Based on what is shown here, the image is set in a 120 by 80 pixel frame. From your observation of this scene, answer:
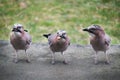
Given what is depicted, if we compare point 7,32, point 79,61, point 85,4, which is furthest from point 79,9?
point 79,61

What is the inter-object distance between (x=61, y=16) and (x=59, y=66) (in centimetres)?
295

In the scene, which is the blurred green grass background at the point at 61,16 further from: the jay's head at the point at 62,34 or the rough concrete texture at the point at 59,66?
the jay's head at the point at 62,34

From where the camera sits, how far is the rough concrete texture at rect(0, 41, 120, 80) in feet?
10.3

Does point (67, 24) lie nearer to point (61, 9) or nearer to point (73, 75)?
point (61, 9)

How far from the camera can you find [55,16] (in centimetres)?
620

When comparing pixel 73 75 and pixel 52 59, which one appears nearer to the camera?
pixel 73 75

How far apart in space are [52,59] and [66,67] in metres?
0.19

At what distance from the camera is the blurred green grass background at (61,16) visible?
5.70m

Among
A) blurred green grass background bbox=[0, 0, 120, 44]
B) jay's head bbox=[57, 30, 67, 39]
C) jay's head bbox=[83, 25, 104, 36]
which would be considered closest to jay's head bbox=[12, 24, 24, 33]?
jay's head bbox=[57, 30, 67, 39]

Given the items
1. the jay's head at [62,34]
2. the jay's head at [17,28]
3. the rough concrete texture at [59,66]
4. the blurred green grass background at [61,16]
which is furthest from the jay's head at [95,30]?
the blurred green grass background at [61,16]

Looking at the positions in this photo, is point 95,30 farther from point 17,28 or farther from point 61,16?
point 61,16

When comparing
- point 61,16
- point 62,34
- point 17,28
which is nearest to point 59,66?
point 62,34

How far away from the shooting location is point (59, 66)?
3.30 metres

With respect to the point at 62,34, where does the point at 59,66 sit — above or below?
below
